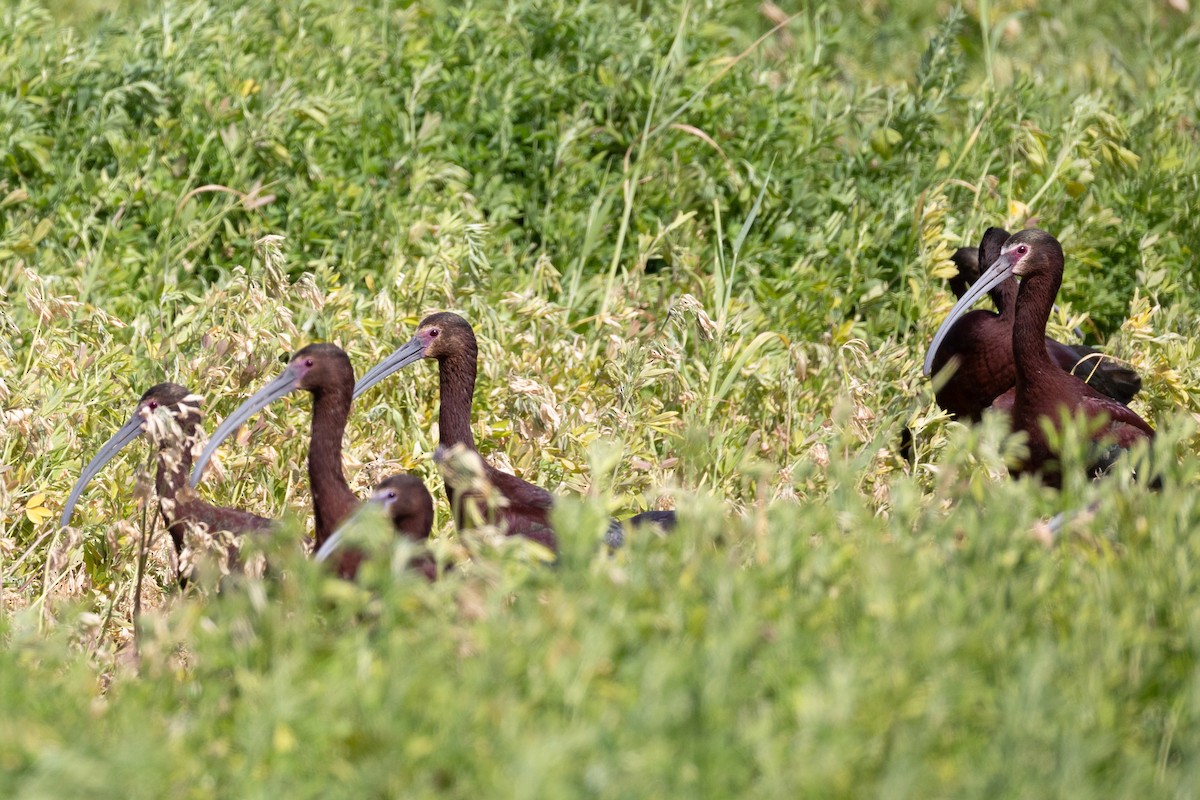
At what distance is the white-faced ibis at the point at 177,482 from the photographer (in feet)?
15.4

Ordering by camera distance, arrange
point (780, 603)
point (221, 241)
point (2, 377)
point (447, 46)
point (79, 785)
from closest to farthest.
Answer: point (79, 785) < point (780, 603) < point (2, 377) < point (221, 241) < point (447, 46)

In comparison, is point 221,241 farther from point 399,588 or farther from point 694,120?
point 399,588

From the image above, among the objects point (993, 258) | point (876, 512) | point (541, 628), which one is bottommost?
point (876, 512)

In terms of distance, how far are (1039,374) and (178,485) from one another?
294 centimetres

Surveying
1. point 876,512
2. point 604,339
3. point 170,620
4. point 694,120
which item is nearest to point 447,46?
point 694,120

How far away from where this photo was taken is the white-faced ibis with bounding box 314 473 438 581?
4.39 metres

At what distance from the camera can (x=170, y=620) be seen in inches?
137

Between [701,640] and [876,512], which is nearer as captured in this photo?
[701,640]

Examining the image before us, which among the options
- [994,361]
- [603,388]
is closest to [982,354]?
[994,361]

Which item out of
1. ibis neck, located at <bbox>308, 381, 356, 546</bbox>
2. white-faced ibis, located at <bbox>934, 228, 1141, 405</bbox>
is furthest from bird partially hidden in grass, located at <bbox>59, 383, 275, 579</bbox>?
white-faced ibis, located at <bbox>934, 228, 1141, 405</bbox>

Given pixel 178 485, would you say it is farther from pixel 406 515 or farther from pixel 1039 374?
pixel 1039 374

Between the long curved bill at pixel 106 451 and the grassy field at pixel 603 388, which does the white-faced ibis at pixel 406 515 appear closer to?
the grassy field at pixel 603 388

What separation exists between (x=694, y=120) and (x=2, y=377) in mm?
3503

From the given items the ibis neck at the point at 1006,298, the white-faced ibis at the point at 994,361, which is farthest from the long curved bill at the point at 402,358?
the ibis neck at the point at 1006,298
